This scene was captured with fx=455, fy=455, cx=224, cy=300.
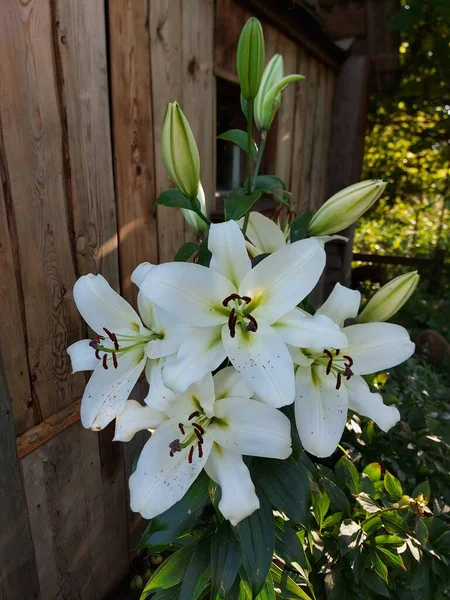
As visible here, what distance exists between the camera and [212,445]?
667mm

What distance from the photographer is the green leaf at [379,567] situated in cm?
100

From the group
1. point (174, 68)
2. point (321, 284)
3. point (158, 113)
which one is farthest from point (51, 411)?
point (321, 284)

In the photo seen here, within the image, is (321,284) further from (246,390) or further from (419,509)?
(246,390)

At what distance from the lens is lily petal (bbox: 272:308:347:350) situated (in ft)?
1.79

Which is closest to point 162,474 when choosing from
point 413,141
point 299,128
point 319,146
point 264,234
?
point 264,234

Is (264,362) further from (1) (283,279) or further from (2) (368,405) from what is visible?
(2) (368,405)

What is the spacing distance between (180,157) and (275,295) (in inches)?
10.9

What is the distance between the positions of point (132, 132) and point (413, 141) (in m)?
3.70

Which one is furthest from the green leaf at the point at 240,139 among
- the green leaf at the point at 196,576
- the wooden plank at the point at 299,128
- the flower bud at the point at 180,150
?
the wooden plank at the point at 299,128

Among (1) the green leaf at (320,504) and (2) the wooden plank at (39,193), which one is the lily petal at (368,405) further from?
(2) the wooden plank at (39,193)

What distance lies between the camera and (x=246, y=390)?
25.0 inches

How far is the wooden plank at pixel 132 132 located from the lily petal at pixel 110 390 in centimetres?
65

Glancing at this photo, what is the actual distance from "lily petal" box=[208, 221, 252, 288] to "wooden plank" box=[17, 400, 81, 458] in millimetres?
750

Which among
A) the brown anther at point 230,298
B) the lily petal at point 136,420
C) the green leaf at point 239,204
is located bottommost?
the lily petal at point 136,420
